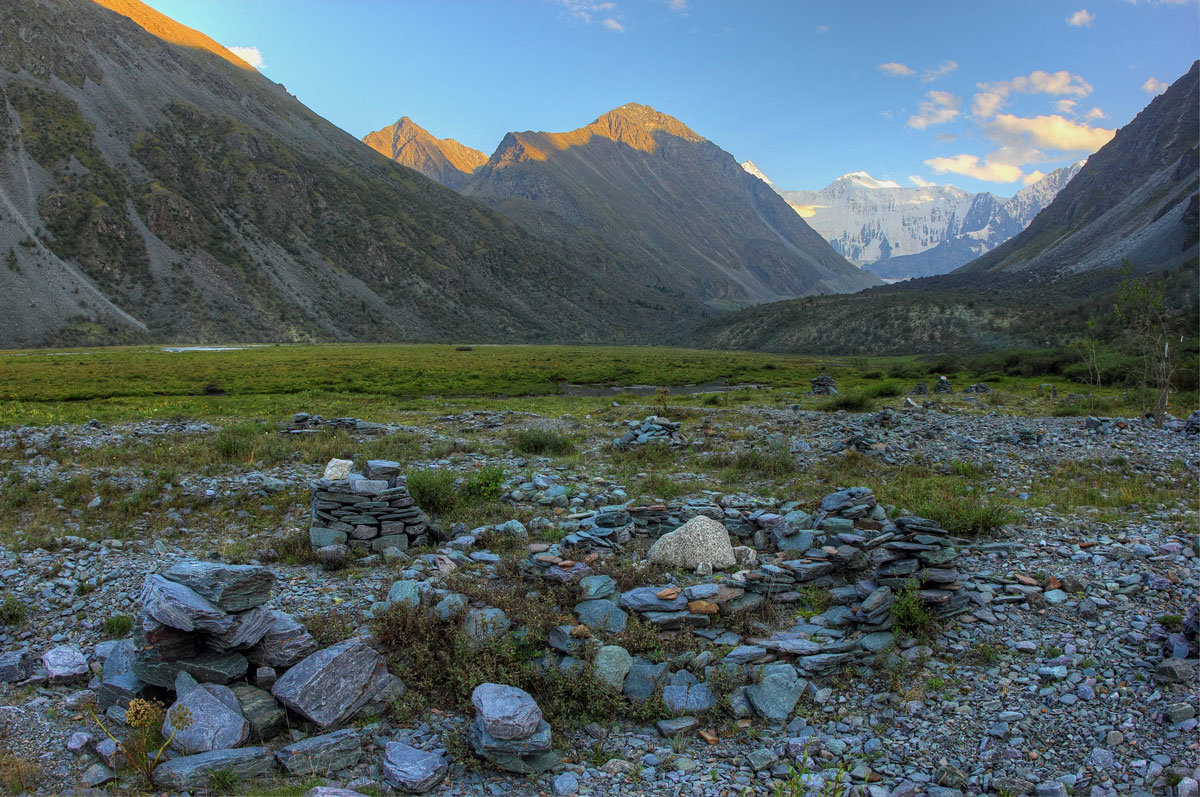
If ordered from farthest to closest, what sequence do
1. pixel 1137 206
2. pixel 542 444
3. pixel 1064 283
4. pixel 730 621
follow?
pixel 1137 206 < pixel 1064 283 < pixel 542 444 < pixel 730 621

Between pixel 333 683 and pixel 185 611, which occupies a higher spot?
pixel 185 611

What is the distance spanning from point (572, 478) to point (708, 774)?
393 inches

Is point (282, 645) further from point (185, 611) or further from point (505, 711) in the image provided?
point (505, 711)

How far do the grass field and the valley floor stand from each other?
335 inches

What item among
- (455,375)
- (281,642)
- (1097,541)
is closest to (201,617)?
(281,642)

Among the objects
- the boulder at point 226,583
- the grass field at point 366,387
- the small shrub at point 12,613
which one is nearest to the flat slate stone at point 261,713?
the boulder at point 226,583

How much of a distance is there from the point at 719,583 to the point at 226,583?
251 inches

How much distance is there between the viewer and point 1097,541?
9672 mm

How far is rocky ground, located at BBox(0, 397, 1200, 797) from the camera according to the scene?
18.6 feet

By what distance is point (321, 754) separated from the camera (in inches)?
223

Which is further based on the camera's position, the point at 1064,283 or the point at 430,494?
the point at 1064,283

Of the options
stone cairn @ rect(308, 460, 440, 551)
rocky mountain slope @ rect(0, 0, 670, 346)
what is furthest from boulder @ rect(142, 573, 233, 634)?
rocky mountain slope @ rect(0, 0, 670, 346)

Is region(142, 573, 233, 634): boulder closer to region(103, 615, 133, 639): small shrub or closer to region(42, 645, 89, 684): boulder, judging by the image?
region(42, 645, 89, 684): boulder

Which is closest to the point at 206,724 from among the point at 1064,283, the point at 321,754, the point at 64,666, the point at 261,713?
the point at 261,713
